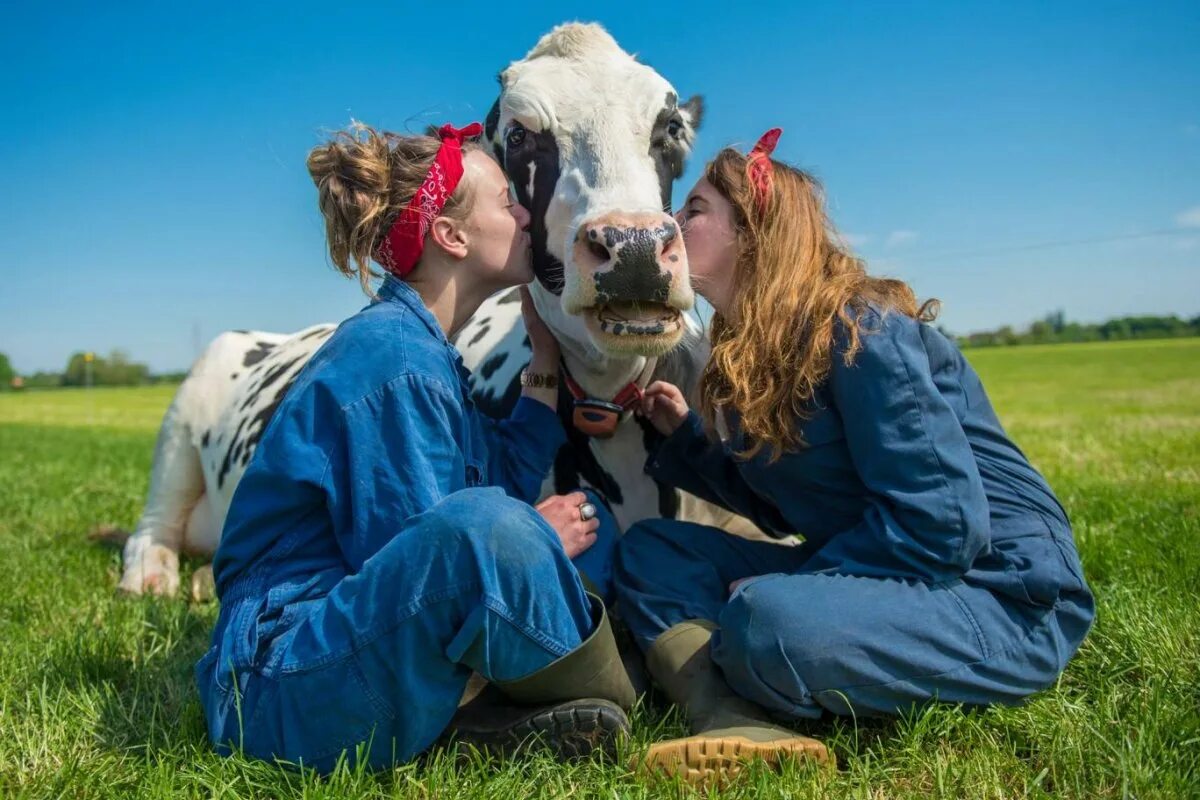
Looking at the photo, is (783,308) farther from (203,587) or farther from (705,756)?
(203,587)

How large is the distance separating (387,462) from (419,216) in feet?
2.81

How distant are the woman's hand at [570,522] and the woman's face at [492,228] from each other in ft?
2.37

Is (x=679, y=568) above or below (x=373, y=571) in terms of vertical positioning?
below

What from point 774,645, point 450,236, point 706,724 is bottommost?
point 706,724

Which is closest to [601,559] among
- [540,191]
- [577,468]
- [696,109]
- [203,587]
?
[577,468]

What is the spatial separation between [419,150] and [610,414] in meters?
1.30

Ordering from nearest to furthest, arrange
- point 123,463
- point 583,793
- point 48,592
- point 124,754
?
point 583,793 → point 124,754 → point 48,592 → point 123,463

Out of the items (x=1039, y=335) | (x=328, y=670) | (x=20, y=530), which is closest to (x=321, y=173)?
(x=328, y=670)

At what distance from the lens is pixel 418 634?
2.29m

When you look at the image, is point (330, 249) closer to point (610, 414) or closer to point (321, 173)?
point (321, 173)

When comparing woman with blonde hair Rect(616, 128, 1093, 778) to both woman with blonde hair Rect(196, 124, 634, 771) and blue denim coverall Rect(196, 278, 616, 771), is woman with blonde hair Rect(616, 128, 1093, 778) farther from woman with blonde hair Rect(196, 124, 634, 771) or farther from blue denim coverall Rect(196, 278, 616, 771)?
blue denim coverall Rect(196, 278, 616, 771)

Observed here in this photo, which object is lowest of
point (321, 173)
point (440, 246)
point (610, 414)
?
point (610, 414)

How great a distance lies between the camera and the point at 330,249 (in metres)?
3.10

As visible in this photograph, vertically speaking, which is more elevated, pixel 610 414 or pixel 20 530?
pixel 610 414
